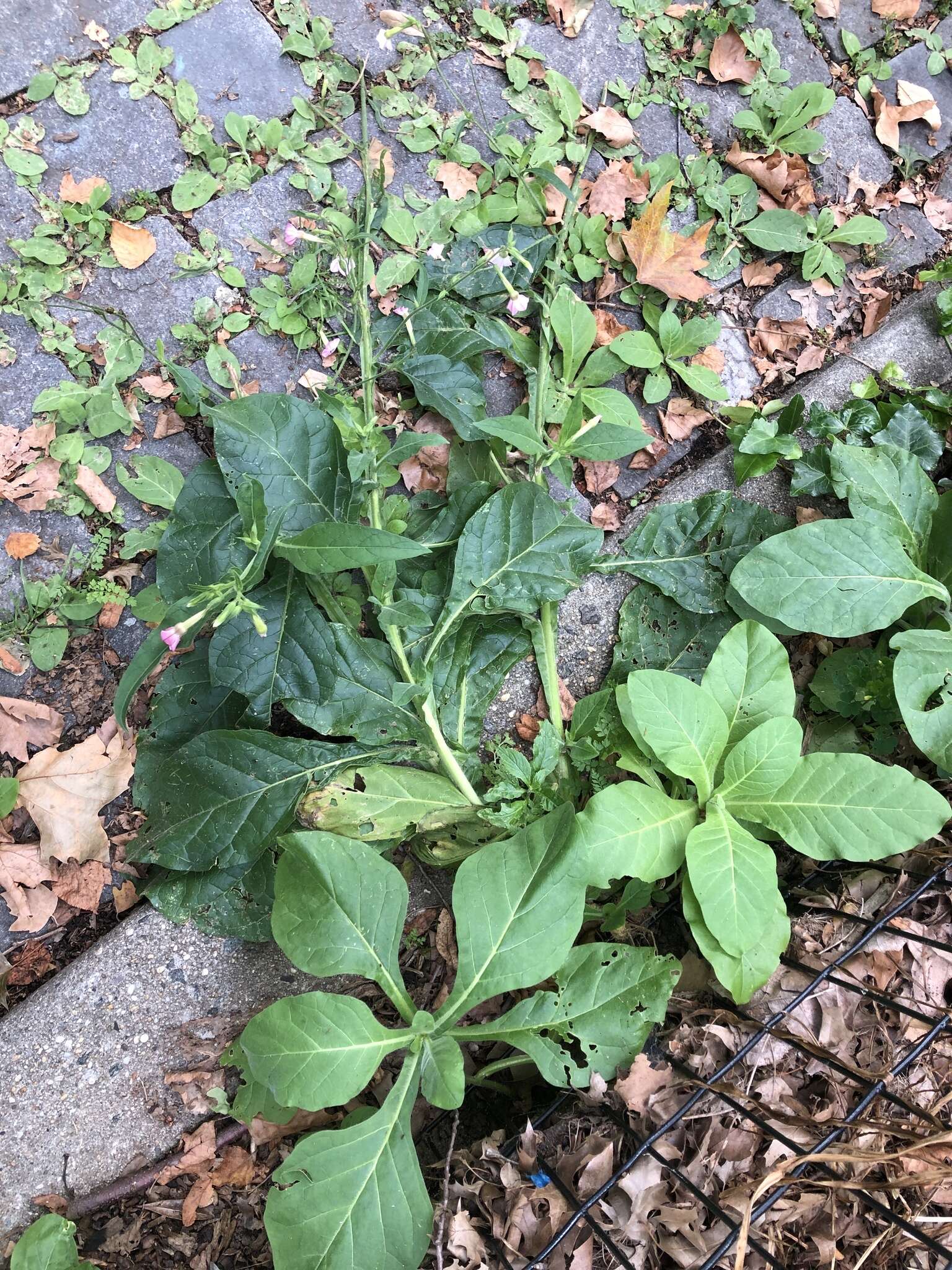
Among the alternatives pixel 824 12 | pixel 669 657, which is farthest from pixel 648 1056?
pixel 824 12

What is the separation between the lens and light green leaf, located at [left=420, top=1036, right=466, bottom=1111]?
1.89 metres

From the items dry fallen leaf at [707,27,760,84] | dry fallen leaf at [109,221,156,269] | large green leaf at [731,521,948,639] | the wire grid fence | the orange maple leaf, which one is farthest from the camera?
dry fallen leaf at [707,27,760,84]

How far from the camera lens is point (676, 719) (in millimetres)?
2223

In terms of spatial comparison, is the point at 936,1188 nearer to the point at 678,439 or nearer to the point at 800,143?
the point at 678,439

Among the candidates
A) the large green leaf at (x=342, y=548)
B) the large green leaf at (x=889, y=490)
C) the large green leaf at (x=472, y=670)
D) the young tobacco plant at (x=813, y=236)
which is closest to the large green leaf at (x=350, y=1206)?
the large green leaf at (x=472, y=670)

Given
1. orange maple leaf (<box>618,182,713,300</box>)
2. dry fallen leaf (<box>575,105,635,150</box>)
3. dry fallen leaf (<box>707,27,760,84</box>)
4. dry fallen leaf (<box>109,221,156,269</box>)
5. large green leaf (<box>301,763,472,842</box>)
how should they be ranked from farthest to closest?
dry fallen leaf (<box>707,27,760,84</box>) → dry fallen leaf (<box>575,105,635,150</box>) → orange maple leaf (<box>618,182,713,300</box>) → dry fallen leaf (<box>109,221,156,269</box>) → large green leaf (<box>301,763,472,842</box>)

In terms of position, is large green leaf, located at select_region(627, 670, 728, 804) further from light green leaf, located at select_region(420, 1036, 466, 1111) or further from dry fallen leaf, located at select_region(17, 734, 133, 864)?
dry fallen leaf, located at select_region(17, 734, 133, 864)

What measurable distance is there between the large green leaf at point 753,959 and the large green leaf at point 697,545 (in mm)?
995

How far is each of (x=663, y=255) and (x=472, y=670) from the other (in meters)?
1.69

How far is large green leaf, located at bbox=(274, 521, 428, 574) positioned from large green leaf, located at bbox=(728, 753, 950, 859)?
3.87 ft

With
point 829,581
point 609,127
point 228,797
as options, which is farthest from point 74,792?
point 609,127

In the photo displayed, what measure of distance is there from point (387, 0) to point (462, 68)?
0.36 metres

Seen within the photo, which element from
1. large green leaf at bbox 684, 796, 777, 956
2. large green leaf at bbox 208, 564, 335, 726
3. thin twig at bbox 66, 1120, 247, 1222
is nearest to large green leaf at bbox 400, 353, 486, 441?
large green leaf at bbox 208, 564, 335, 726

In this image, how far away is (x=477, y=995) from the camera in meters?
2.05
